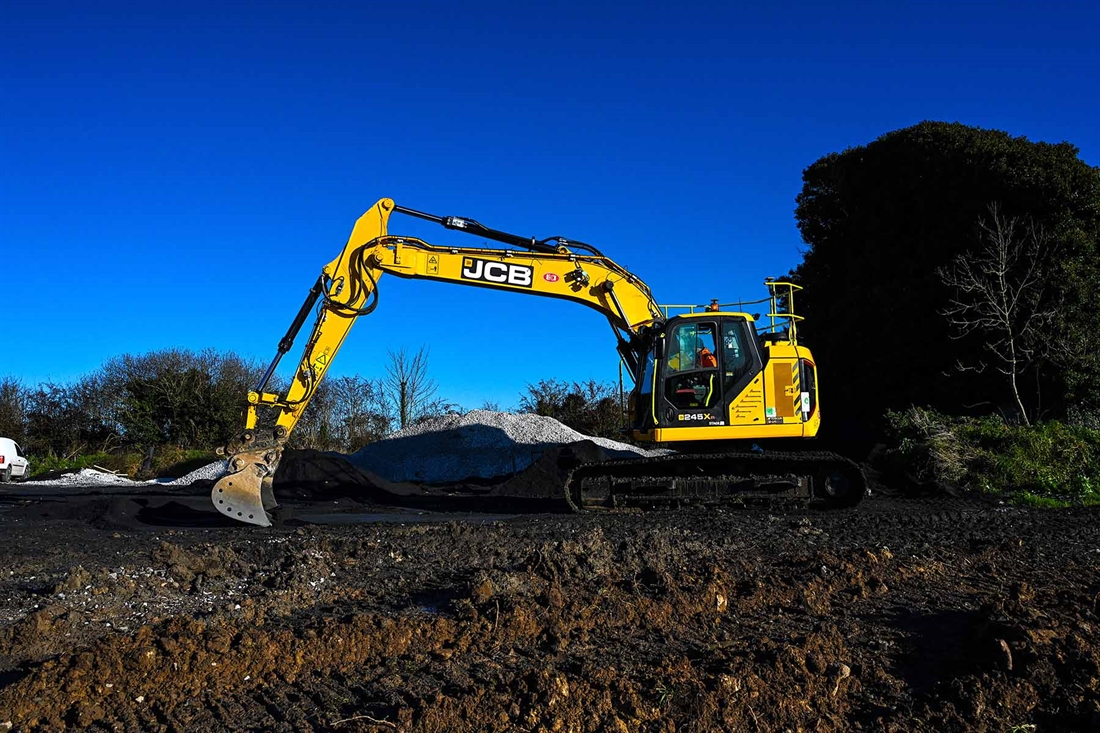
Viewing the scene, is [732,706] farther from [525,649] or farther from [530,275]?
[530,275]

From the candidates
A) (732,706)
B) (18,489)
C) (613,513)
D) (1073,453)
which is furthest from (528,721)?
(18,489)

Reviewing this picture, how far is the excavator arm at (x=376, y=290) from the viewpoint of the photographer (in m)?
10.1

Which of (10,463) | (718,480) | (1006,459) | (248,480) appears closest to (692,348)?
(718,480)

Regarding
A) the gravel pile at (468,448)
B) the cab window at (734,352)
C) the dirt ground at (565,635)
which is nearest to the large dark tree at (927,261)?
the gravel pile at (468,448)

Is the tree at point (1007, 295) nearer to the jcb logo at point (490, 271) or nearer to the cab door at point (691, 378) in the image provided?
the cab door at point (691, 378)

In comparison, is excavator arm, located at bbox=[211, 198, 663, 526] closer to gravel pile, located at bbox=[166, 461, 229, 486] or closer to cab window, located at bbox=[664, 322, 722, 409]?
cab window, located at bbox=[664, 322, 722, 409]

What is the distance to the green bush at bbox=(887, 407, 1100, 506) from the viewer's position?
537 inches

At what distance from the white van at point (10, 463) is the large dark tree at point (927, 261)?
23.2 m

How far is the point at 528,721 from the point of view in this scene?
331 cm

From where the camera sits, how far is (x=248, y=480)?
32.6ft

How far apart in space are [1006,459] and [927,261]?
779 centimetres

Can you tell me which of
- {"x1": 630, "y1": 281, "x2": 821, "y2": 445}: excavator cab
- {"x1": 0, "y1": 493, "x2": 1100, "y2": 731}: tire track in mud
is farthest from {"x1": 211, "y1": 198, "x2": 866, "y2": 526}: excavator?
{"x1": 0, "y1": 493, "x2": 1100, "y2": 731}: tire track in mud

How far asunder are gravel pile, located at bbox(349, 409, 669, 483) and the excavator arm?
7054mm

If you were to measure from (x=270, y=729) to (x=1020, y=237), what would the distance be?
64.7ft
